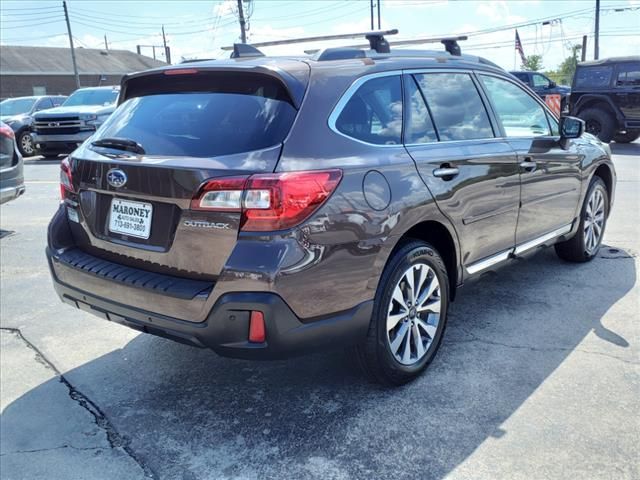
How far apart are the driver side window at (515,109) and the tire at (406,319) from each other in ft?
4.35

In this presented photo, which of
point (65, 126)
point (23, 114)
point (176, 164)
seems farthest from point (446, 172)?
point (23, 114)

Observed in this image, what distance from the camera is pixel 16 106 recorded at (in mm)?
17875

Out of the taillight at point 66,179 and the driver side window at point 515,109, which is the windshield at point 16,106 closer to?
the taillight at point 66,179

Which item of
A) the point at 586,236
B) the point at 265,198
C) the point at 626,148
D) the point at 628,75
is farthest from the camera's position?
the point at 626,148

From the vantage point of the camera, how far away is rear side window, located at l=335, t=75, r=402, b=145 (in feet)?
9.55

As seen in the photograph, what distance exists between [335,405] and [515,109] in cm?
257

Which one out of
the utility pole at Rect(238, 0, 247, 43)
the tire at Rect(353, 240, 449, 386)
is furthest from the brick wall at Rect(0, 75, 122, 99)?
the tire at Rect(353, 240, 449, 386)

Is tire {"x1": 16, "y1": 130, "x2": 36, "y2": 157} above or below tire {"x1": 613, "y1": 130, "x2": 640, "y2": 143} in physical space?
above

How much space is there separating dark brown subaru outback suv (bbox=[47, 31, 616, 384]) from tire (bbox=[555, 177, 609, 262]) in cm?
169

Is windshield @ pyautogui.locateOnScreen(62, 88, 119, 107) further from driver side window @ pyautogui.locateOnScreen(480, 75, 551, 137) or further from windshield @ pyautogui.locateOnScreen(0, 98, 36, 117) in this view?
driver side window @ pyautogui.locateOnScreen(480, 75, 551, 137)

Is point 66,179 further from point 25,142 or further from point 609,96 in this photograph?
point 25,142

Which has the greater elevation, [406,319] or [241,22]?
[241,22]

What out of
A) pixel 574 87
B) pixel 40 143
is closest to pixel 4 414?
pixel 40 143

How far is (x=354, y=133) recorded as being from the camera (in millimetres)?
2904
